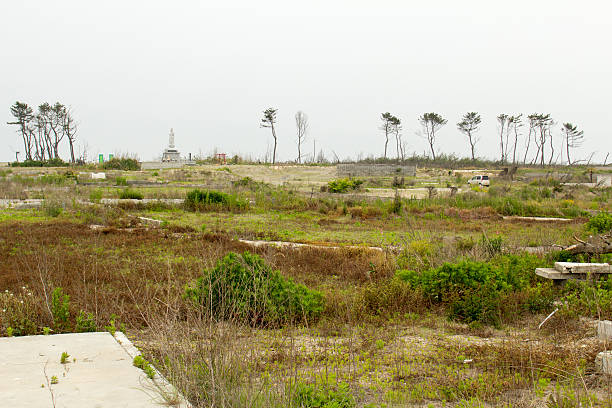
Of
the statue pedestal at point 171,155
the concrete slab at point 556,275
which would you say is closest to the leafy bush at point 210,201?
the concrete slab at point 556,275

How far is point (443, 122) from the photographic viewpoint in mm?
77938

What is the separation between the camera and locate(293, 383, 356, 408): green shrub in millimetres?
4461

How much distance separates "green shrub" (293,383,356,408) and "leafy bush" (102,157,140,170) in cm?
5186

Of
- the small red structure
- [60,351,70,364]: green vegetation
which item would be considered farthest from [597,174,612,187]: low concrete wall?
[60,351,70,364]: green vegetation

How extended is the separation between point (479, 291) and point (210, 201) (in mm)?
18277

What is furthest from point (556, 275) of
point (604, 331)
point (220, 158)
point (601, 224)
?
point (220, 158)

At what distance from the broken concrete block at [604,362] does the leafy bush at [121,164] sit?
5221 cm

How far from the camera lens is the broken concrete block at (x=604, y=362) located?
17.6ft

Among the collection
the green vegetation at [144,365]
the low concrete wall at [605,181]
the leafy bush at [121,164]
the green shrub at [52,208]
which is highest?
the leafy bush at [121,164]

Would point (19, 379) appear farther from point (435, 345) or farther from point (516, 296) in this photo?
point (516, 296)

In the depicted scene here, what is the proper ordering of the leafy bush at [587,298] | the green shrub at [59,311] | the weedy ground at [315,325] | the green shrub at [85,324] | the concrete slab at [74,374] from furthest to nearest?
the leafy bush at [587,298] < the green shrub at [59,311] < the green shrub at [85,324] < the weedy ground at [315,325] < the concrete slab at [74,374]

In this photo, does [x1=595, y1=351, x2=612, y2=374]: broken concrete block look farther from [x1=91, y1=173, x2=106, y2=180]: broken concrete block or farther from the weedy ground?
[x1=91, y1=173, x2=106, y2=180]: broken concrete block

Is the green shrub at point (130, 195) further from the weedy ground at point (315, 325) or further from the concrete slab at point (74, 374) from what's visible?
the concrete slab at point (74, 374)

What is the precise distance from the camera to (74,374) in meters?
4.79
